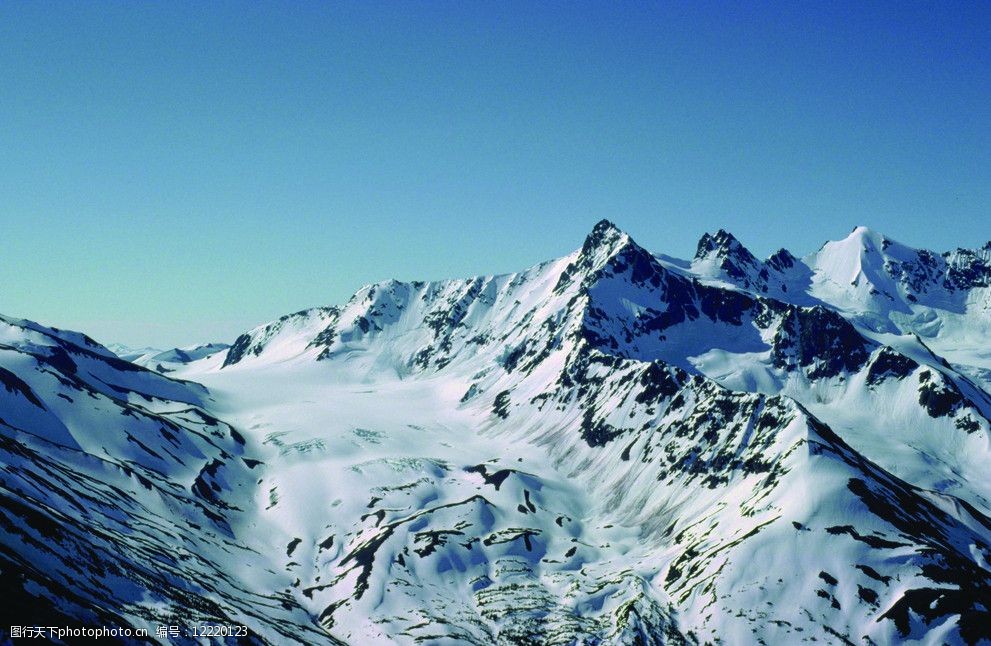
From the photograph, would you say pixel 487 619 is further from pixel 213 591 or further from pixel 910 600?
pixel 910 600

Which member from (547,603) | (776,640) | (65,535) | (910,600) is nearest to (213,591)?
(65,535)

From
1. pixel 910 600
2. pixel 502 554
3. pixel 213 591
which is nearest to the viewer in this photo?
pixel 910 600

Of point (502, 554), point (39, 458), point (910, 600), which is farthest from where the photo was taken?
point (502, 554)

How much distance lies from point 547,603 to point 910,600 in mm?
66726

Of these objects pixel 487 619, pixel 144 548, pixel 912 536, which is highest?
pixel 912 536

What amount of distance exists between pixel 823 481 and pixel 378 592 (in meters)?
96.4

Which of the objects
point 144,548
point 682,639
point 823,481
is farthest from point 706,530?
point 144,548

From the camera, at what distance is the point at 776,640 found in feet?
451

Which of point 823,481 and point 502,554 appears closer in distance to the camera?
point 823,481

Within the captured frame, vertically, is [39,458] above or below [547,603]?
above

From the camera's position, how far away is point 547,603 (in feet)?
537

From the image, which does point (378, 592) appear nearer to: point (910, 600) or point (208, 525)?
point (208, 525)

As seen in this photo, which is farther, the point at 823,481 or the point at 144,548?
the point at 823,481

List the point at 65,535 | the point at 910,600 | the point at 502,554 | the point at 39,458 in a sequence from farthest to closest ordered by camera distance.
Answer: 1. the point at 502,554
2. the point at 39,458
3. the point at 910,600
4. the point at 65,535
